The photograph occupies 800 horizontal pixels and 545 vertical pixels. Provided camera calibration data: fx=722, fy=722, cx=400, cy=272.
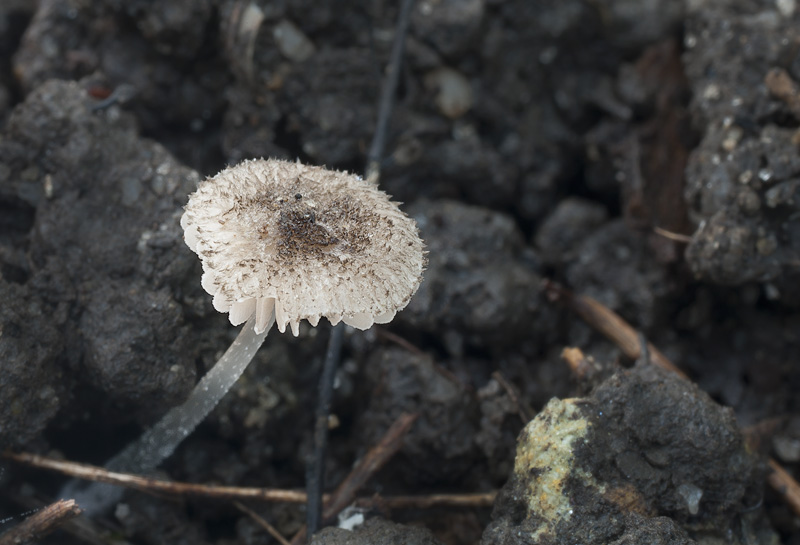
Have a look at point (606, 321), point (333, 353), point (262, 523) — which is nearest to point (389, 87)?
point (333, 353)

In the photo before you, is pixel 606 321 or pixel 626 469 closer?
pixel 626 469

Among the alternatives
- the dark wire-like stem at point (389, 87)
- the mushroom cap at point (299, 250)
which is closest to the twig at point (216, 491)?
the mushroom cap at point (299, 250)

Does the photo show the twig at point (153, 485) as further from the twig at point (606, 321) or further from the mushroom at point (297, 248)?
the twig at point (606, 321)

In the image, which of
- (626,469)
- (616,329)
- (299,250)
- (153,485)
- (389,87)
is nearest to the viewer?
(299,250)

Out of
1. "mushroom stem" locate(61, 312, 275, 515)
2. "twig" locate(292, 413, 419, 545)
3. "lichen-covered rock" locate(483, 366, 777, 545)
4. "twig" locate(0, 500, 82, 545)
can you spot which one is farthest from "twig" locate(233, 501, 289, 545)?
"lichen-covered rock" locate(483, 366, 777, 545)

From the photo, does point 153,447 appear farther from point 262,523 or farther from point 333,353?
point 333,353

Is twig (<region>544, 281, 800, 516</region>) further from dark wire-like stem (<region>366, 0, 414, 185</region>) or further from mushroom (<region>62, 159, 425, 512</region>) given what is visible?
mushroom (<region>62, 159, 425, 512</region>)

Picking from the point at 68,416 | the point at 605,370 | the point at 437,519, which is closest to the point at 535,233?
the point at 605,370
